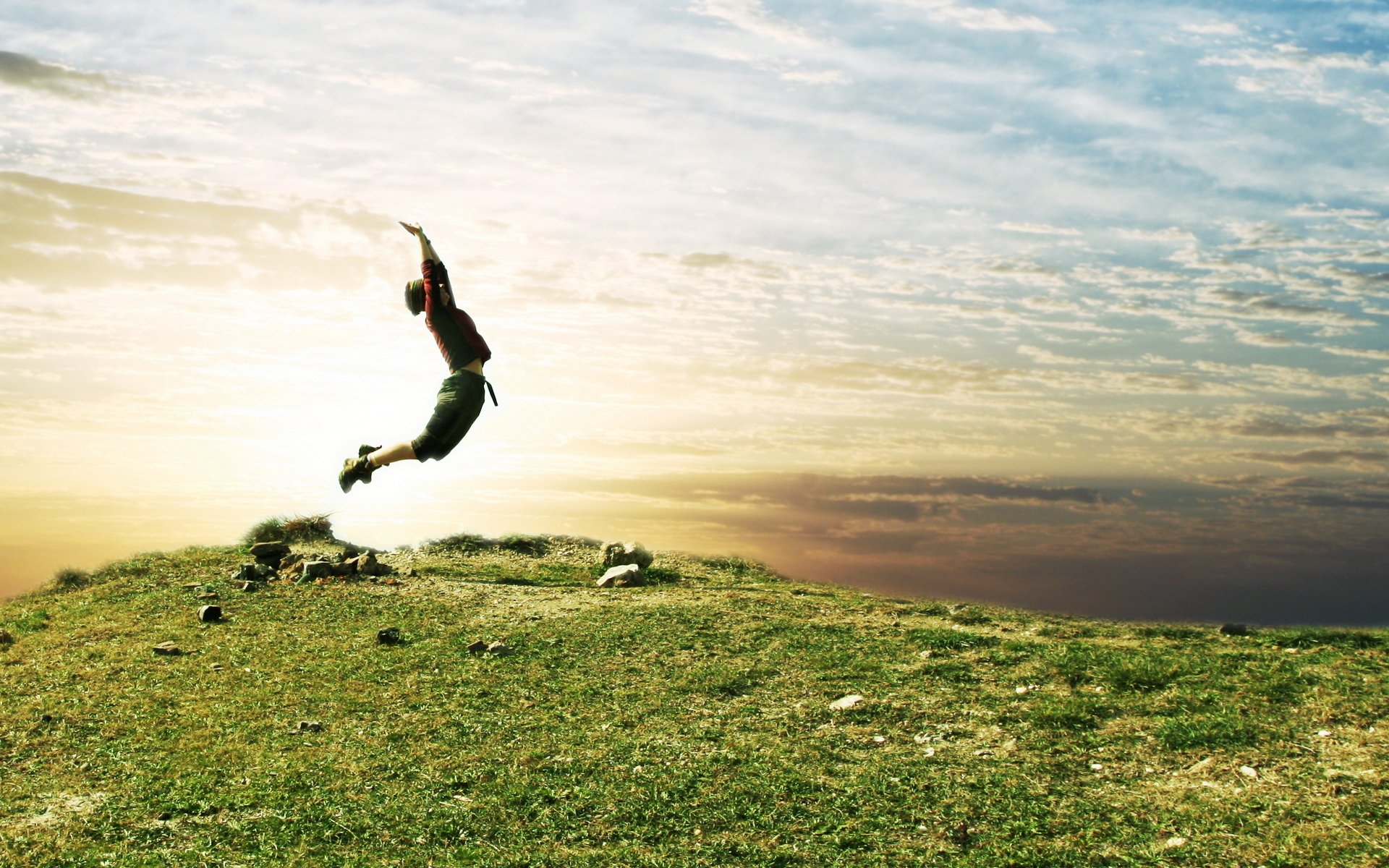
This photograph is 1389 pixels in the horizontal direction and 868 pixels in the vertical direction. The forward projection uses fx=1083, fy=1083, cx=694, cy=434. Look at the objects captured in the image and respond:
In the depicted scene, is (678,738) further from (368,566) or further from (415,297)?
(368,566)

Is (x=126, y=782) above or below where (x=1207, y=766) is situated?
below

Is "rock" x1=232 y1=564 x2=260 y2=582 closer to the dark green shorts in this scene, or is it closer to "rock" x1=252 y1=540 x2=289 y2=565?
"rock" x1=252 y1=540 x2=289 y2=565

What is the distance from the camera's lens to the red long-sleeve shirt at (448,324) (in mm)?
9727

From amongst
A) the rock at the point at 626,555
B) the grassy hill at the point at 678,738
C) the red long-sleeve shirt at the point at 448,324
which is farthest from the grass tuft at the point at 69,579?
the red long-sleeve shirt at the point at 448,324

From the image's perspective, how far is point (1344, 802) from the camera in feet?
27.8

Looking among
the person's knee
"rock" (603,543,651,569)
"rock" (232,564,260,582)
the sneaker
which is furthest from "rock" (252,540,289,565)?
the person's knee

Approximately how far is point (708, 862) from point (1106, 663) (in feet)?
20.2

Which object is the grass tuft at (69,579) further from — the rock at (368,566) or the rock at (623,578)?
the rock at (623,578)

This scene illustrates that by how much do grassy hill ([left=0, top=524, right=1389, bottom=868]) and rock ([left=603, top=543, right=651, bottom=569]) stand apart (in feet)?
11.1

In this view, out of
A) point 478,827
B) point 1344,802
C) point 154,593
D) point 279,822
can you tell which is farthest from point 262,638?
point 1344,802

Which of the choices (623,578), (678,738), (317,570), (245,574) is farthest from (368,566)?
(678,738)

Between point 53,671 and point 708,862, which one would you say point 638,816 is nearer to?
point 708,862

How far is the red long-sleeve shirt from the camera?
9727 millimetres

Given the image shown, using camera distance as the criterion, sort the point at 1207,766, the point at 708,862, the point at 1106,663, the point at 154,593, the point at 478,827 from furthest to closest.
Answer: the point at 154,593, the point at 1106,663, the point at 1207,766, the point at 478,827, the point at 708,862
